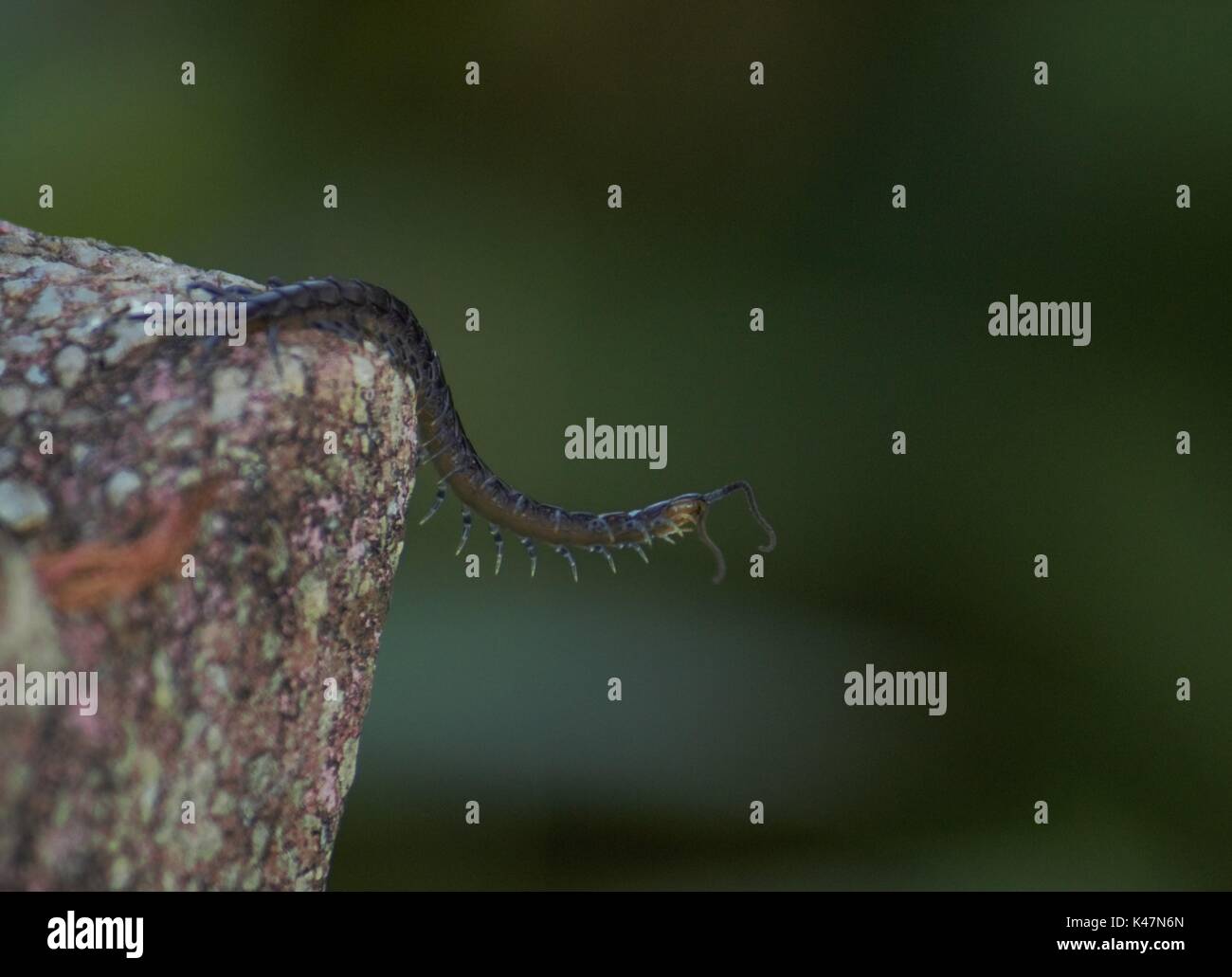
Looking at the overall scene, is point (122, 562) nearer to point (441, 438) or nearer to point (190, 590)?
point (190, 590)

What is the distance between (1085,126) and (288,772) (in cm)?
232

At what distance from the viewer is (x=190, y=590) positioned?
3.84ft

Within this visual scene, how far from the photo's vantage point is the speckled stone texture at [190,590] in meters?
1.04

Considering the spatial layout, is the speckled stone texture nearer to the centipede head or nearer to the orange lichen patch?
the orange lichen patch

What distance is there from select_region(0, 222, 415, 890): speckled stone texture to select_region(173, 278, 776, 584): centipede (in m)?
0.04

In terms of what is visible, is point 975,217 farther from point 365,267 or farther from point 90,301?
point 90,301

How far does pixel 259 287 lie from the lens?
1592 mm

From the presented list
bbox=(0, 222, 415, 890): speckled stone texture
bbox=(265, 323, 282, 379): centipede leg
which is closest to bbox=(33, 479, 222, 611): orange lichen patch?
bbox=(0, 222, 415, 890): speckled stone texture

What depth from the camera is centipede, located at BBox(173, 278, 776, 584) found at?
1357 millimetres

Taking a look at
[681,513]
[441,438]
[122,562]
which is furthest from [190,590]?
[681,513]

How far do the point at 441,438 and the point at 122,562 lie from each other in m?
0.64

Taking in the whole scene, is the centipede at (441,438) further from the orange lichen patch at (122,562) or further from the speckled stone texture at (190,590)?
the orange lichen patch at (122,562)

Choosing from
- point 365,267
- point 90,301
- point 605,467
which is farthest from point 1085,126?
point 90,301

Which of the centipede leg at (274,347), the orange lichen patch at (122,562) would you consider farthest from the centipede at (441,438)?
the orange lichen patch at (122,562)
